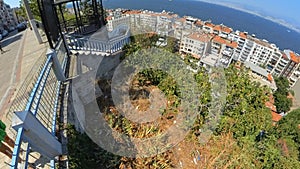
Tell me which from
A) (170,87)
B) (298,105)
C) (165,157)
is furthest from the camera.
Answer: (298,105)

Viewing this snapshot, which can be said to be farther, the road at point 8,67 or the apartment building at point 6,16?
the apartment building at point 6,16

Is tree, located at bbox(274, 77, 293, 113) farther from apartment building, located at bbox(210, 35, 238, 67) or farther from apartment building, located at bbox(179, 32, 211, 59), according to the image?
apartment building, located at bbox(179, 32, 211, 59)

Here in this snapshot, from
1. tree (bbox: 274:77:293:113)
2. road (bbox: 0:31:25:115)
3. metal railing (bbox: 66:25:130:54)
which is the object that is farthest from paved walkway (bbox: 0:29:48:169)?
tree (bbox: 274:77:293:113)

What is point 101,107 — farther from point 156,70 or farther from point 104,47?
point 156,70

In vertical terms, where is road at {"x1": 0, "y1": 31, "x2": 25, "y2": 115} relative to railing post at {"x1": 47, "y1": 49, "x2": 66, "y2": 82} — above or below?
below

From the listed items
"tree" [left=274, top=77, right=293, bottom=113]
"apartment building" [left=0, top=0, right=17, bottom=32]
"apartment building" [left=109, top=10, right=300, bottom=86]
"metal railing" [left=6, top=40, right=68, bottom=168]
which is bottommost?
"tree" [left=274, top=77, right=293, bottom=113]

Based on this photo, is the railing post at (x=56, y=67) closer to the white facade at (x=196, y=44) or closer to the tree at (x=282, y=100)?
the white facade at (x=196, y=44)

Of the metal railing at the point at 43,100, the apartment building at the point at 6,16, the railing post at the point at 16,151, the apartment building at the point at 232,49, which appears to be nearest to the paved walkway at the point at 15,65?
the metal railing at the point at 43,100

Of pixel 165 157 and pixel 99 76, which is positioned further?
pixel 99 76

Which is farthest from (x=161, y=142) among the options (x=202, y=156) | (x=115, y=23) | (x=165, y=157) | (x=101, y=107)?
(x=115, y=23)
